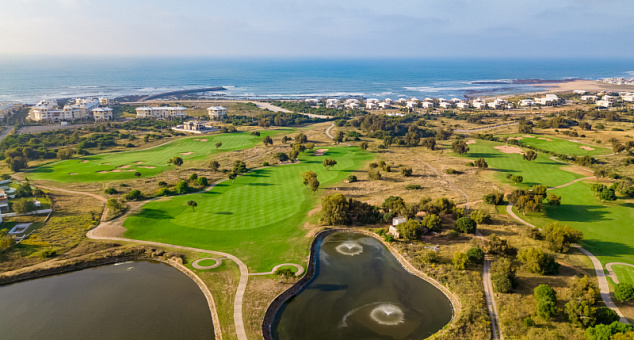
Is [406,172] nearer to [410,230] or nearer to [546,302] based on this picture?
[410,230]

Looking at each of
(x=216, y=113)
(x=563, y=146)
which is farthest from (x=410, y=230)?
(x=216, y=113)

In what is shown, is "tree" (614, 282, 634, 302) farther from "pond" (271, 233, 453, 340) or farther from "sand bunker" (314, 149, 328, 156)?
"sand bunker" (314, 149, 328, 156)

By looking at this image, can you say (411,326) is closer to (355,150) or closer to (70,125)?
(355,150)

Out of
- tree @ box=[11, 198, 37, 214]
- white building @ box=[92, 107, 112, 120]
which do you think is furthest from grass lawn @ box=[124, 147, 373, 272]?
white building @ box=[92, 107, 112, 120]

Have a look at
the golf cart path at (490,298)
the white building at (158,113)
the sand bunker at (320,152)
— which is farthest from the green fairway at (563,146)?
the white building at (158,113)

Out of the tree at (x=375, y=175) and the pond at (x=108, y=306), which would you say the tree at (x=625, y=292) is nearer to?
the pond at (x=108, y=306)
